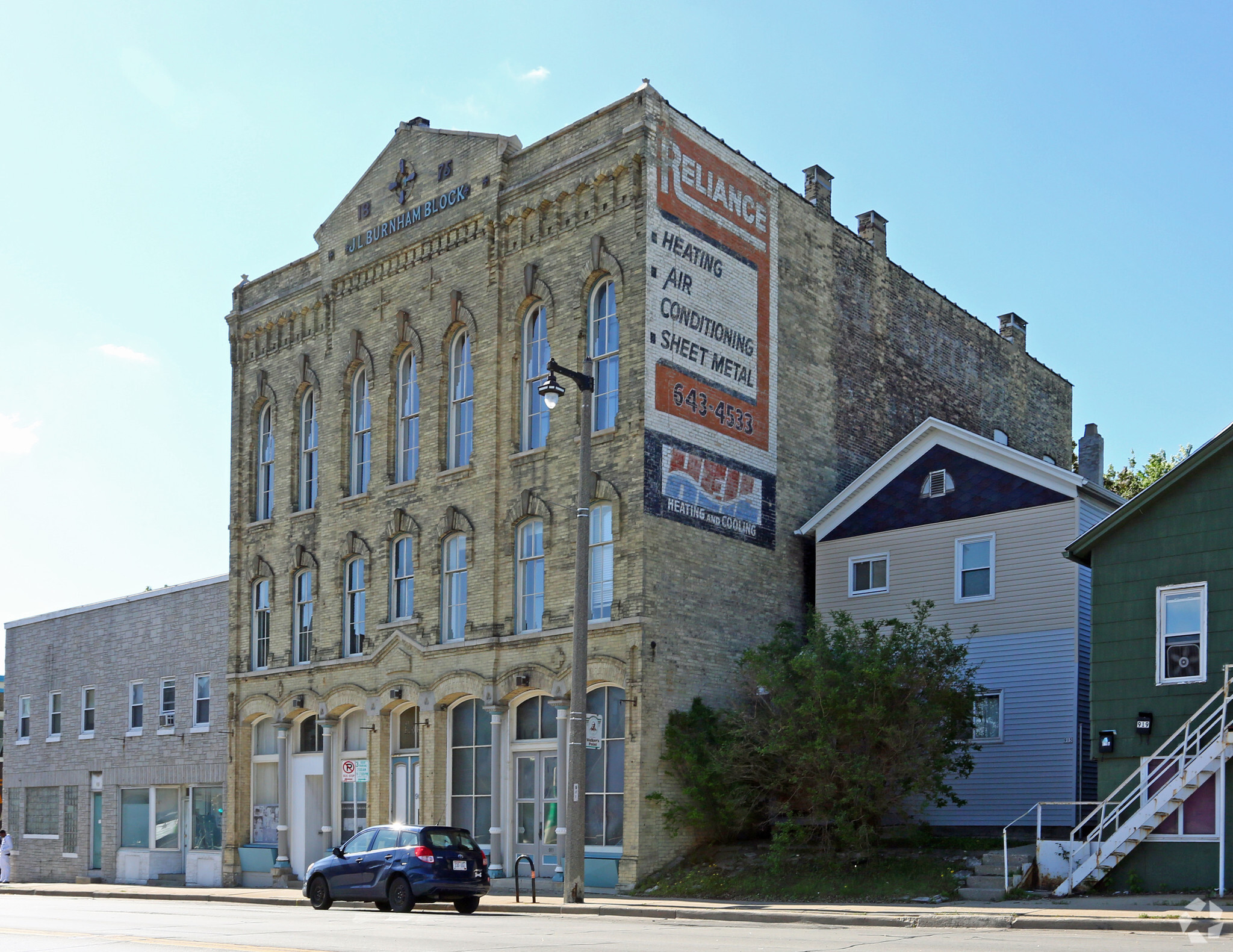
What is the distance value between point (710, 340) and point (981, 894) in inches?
500

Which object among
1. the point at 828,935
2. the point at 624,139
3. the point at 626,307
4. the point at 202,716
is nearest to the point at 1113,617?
the point at 828,935

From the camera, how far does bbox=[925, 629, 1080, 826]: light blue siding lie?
26547mm

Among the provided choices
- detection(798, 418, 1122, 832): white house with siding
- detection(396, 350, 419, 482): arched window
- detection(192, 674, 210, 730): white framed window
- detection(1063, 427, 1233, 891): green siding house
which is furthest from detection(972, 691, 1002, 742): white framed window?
detection(192, 674, 210, 730): white framed window

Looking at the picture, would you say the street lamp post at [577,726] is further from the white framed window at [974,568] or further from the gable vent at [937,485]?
the gable vent at [937,485]

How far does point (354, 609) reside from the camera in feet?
111

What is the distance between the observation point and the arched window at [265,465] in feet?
123

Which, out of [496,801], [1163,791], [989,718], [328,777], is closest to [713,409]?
[989,718]

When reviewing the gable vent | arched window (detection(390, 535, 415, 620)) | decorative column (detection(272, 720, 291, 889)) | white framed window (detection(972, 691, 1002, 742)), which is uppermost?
the gable vent

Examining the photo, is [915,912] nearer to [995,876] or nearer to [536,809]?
[995,876]

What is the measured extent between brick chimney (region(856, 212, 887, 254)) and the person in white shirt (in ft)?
101

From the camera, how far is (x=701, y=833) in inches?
1055

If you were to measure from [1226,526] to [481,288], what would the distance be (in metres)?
16.7

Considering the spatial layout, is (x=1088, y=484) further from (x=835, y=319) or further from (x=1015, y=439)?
(x=1015, y=439)

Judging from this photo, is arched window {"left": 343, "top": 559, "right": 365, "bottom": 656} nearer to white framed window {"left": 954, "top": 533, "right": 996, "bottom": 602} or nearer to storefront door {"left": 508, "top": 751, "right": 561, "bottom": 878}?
storefront door {"left": 508, "top": 751, "right": 561, "bottom": 878}
